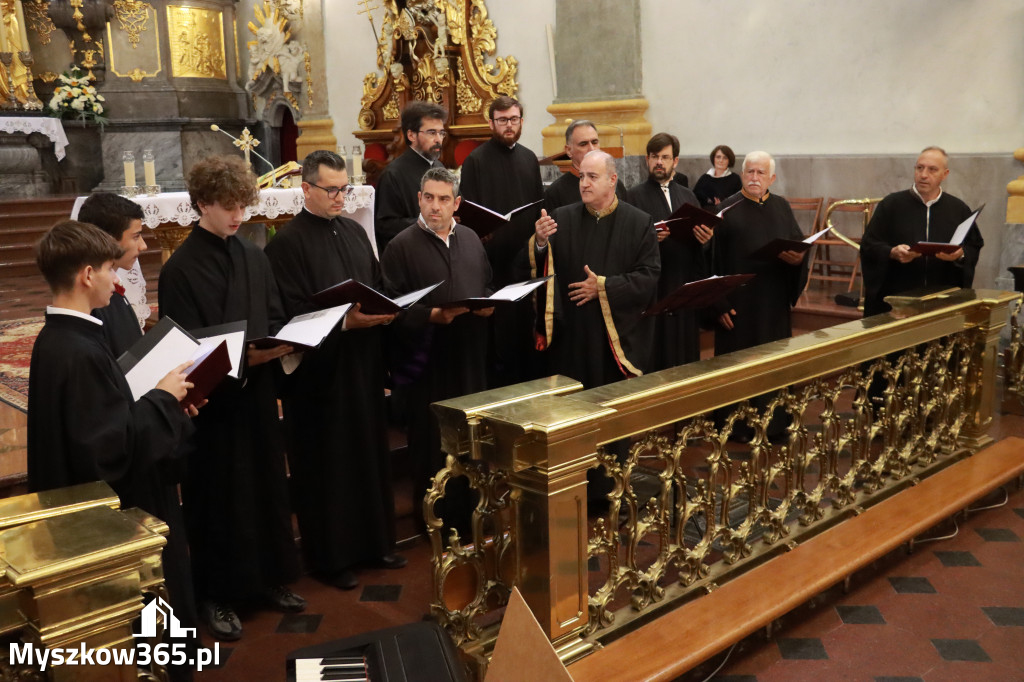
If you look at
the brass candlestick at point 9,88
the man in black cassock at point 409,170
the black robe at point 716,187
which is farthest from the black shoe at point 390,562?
the brass candlestick at point 9,88

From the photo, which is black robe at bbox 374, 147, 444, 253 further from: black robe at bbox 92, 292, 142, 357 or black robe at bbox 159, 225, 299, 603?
black robe at bbox 92, 292, 142, 357

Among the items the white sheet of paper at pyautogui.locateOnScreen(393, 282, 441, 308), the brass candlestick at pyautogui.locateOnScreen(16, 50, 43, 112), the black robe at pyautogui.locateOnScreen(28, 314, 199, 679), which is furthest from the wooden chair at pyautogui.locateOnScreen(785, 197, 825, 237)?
the brass candlestick at pyautogui.locateOnScreen(16, 50, 43, 112)

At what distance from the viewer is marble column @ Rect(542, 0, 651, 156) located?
32.8 ft

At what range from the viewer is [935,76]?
7.80 m

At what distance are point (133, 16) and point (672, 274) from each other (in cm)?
1357

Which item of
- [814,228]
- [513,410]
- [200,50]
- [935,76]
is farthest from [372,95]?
[513,410]

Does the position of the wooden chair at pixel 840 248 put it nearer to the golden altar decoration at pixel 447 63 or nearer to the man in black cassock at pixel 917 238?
the man in black cassock at pixel 917 238

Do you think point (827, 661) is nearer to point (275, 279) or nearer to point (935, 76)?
point (275, 279)

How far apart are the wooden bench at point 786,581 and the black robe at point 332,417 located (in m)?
1.38

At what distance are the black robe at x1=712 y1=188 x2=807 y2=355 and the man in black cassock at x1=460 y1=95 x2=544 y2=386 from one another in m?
1.28

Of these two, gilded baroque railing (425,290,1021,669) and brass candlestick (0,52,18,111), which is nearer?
gilded baroque railing (425,290,1021,669)

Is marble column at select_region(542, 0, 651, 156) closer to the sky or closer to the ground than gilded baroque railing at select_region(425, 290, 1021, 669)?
closer to the sky

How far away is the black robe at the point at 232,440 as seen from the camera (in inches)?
133

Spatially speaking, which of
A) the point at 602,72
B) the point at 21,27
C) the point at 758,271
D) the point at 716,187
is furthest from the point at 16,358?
the point at 21,27
